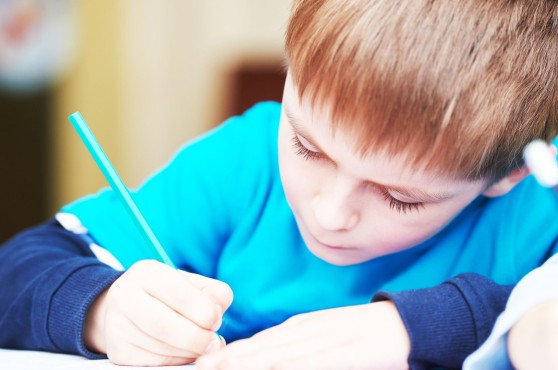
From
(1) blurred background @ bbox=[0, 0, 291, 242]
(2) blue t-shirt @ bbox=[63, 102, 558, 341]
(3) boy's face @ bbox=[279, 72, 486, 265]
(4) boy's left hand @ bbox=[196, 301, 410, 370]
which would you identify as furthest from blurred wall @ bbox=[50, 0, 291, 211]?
(4) boy's left hand @ bbox=[196, 301, 410, 370]

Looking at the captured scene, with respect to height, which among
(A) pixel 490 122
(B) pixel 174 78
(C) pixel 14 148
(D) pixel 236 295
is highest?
(A) pixel 490 122

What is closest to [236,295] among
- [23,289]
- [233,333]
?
[233,333]

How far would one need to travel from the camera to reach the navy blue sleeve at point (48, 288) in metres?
0.53

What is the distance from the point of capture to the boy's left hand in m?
0.43

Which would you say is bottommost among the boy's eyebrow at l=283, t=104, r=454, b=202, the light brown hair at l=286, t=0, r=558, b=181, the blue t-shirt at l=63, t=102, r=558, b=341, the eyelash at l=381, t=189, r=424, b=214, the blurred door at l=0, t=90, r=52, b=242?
the blurred door at l=0, t=90, r=52, b=242

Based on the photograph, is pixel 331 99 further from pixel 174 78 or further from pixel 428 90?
pixel 174 78

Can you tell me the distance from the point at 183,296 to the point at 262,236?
20 centimetres

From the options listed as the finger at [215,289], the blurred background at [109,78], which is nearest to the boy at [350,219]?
the finger at [215,289]

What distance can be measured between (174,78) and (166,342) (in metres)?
Result: 1.65

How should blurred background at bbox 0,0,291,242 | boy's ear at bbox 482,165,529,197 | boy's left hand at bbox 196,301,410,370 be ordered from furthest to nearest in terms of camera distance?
blurred background at bbox 0,0,291,242
boy's ear at bbox 482,165,529,197
boy's left hand at bbox 196,301,410,370

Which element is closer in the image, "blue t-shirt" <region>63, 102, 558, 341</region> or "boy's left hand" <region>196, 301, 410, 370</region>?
"boy's left hand" <region>196, 301, 410, 370</region>

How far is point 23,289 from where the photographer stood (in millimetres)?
576

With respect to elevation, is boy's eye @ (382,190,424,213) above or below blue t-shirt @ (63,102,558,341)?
above

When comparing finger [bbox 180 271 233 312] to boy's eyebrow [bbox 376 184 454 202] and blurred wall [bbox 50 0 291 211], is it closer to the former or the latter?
boy's eyebrow [bbox 376 184 454 202]
